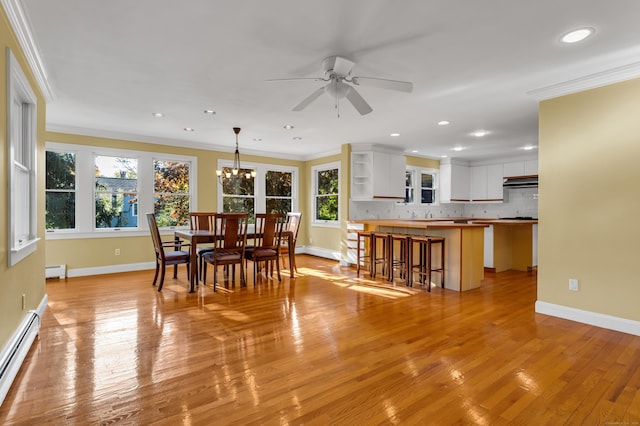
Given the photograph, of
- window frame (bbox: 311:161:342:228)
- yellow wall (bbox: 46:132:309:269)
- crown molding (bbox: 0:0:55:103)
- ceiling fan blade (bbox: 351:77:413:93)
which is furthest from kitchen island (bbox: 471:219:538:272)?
crown molding (bbox: 0:0:55:103)

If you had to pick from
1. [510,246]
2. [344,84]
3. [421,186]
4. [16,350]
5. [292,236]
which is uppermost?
[344,84]

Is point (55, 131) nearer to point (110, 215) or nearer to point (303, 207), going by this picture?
point (110, 215)

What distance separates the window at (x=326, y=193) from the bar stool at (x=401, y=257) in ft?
7.75

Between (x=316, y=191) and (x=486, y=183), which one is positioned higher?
(x=486, y=183)

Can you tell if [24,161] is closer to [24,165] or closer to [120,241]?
[24,165]

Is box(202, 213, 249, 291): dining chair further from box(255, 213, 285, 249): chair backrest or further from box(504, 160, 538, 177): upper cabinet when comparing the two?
box(504, 160, 538, 177): upper cabinet

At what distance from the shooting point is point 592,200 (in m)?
3.30

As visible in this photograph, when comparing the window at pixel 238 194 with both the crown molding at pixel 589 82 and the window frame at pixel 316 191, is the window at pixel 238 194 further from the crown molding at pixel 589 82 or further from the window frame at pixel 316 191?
the crown molding at pixel 589 82

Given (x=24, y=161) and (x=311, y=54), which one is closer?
(x=311, y=54)

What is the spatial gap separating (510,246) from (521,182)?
7.55ft

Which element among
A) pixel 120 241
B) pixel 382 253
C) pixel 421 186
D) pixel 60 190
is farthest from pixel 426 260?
pixel 60 190

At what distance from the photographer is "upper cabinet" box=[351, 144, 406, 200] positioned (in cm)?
688

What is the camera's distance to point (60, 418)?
184 cm

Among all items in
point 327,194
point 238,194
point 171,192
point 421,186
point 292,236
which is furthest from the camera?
point 421,186
